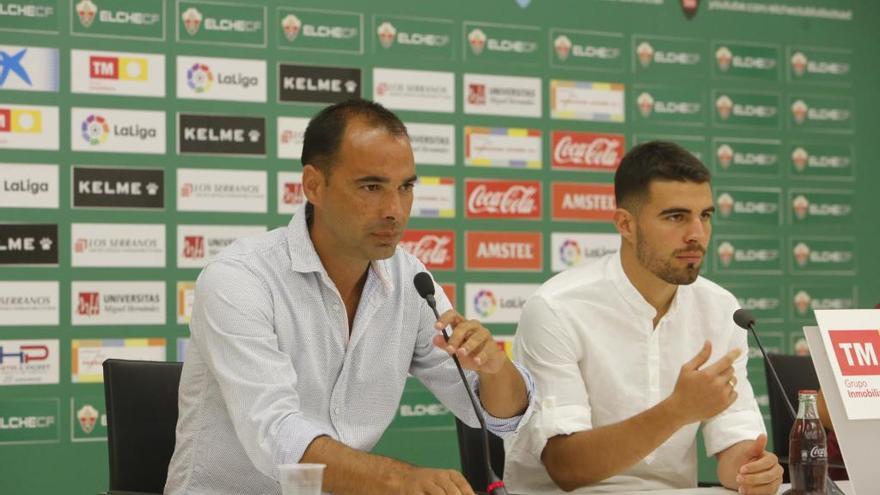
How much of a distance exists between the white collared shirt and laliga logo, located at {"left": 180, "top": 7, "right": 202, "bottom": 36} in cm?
196

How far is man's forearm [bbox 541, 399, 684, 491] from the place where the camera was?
2412 mm

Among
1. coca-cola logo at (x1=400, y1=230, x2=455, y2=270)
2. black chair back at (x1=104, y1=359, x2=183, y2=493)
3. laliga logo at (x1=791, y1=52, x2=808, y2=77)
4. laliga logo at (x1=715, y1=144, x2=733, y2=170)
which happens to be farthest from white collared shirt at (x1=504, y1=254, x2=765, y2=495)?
laliga logo at (x1=791, y1=52, x2=808, y2=77)

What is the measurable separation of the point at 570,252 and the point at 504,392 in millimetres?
2341

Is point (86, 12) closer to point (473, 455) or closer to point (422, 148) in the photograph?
point (422, 148)

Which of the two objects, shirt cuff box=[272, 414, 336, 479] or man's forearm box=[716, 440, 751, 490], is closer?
shirt cuff box=[272, 414, 336, 479]

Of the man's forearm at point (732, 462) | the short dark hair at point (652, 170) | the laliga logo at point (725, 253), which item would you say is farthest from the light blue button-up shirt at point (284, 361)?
the laliga logo at point (725, 253)

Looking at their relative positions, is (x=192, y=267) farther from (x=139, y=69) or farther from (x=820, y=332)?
(x=820, y=332)

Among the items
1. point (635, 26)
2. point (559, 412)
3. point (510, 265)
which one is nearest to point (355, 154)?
point (559, 412)

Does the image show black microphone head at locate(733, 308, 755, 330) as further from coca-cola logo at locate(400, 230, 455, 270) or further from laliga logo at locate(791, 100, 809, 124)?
laliga logo at locate(791, 100, 809, 124)

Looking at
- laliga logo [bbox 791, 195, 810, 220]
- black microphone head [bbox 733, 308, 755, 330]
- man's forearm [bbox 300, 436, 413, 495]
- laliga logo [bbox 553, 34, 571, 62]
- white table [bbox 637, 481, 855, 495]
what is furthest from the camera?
laliga logo [bbox 791, 195, 810, 220]

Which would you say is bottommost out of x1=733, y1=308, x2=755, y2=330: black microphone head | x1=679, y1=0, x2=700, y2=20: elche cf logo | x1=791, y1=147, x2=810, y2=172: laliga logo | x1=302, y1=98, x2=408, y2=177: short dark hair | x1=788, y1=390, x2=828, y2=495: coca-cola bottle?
x1=788, y1=390, x2=828, y2=495: coca-cola bottle

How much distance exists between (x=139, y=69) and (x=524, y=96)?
1.59 m

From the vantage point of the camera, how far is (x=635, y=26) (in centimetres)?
479

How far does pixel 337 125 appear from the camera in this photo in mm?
2367
